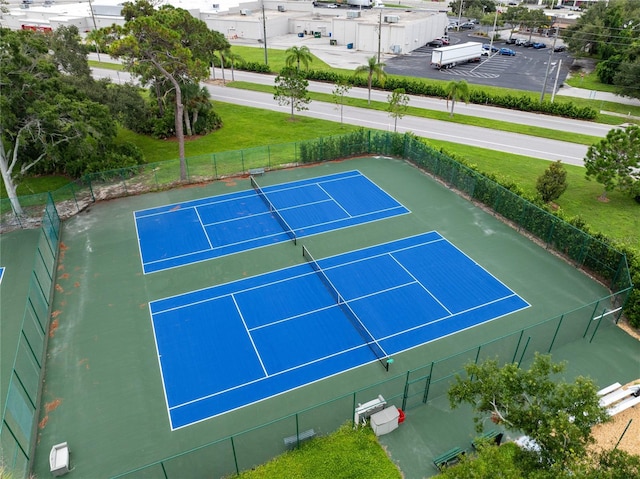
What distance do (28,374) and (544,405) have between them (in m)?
14.9

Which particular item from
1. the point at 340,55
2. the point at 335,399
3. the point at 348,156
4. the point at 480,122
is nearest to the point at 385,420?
the point at 335,399

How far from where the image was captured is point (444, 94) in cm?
4584

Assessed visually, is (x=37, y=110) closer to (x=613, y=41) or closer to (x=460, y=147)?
(x=460, y=147)

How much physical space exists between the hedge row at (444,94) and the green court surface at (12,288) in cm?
3494

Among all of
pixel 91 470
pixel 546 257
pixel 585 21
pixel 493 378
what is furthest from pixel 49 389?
pixel 585 21

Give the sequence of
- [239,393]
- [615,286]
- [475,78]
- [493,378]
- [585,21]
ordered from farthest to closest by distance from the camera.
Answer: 1. [585,21]
2. [475,78]
3. [615,286]
4. [239,393]
5. [493,378]

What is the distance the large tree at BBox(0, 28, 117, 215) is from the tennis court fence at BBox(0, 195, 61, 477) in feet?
14.9

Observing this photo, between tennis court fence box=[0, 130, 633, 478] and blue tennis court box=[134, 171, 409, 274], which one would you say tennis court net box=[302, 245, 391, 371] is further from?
blue tennis court box=[134, 171, 409, 274]

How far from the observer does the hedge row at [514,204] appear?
18.9 m

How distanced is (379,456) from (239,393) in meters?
4.91

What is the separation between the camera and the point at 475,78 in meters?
53.1

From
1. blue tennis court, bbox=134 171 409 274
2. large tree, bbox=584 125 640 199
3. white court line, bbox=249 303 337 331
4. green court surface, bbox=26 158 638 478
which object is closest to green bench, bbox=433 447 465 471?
green court surface, bbox=26 158 638 478

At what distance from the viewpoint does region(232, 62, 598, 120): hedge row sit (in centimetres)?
4146

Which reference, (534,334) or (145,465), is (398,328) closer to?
(534,334)
